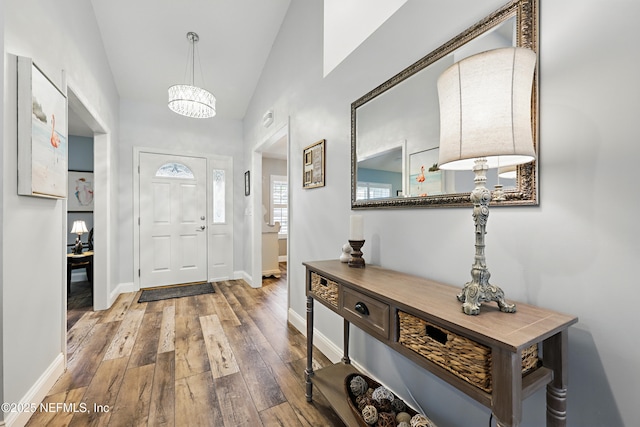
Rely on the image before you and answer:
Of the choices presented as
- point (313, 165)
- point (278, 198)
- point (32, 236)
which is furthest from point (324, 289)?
point (278, 198)

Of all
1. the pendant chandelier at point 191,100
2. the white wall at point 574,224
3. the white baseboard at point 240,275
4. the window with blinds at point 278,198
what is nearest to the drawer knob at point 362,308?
the white wall at point 574,224

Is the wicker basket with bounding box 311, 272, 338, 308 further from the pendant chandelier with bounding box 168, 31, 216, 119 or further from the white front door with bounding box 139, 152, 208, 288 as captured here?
the white front door with bounding box 139, 152, 208, 288

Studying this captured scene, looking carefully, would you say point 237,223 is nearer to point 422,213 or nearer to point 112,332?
point 112,332

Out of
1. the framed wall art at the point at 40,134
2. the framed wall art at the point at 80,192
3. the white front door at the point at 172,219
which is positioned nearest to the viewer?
the framed wall art at the point at 40,134

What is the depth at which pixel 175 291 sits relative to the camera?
388cm

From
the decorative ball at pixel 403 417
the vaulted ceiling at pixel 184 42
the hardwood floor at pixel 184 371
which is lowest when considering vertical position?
the hardwood floor at pixel 184 371

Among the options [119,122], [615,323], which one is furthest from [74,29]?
[615,323]

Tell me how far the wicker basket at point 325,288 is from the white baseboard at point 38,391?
1592 millimetres

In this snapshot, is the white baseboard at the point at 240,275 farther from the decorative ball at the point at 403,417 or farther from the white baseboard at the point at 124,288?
the decorative ball at the point at 403,417

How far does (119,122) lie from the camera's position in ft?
12.7

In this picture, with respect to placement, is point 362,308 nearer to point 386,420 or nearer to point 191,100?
point 386,420

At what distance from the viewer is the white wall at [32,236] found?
4.31 feet

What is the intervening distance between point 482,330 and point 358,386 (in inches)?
39.8

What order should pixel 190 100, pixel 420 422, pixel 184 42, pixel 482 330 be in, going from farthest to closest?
pixel 184 42
pixel 190 100
pixel 420 422
pixel 482 330
